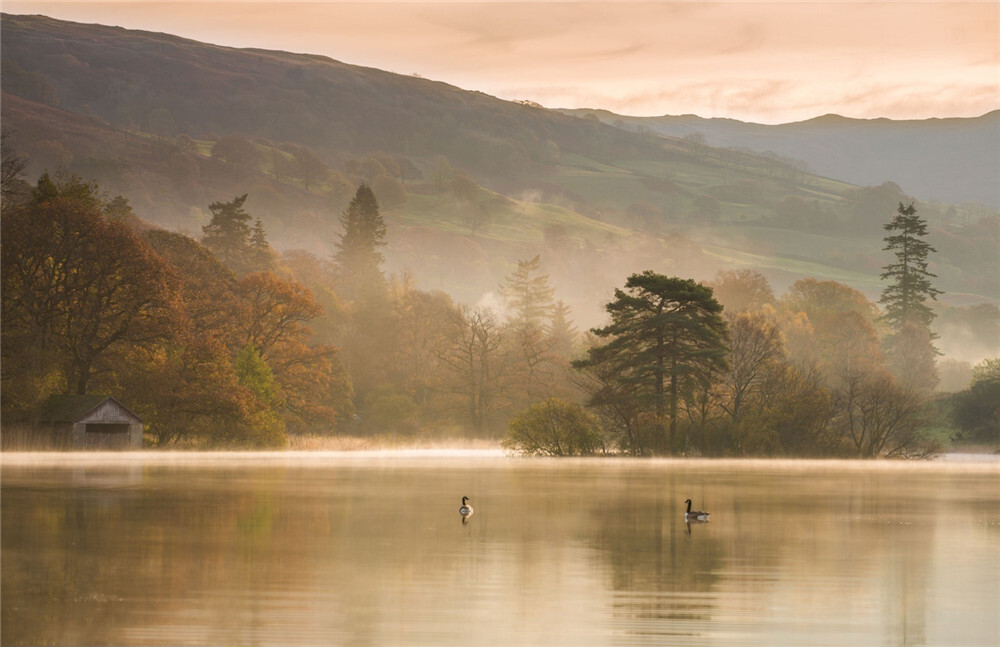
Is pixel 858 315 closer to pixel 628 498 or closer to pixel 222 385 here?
pixel 222 385

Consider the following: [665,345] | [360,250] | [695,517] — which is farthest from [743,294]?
[695,517]

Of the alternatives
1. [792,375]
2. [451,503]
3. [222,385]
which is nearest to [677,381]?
[792,375]

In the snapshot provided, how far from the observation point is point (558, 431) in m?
84.4

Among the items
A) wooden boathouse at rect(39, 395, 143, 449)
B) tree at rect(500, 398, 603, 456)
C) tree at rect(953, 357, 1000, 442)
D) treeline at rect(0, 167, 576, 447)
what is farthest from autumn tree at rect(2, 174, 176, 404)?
tree at rect(953, 357, 1000, 442)

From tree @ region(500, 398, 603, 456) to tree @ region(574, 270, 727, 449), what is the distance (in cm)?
356

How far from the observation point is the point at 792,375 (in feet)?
282

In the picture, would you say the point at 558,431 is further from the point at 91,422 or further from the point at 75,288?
the point at 75,288

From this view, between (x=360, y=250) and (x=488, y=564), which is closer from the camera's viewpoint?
(x=488, y=564)

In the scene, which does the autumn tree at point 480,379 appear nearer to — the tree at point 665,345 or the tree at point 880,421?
the tree at point 665,345

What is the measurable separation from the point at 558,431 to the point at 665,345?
29.6 feet

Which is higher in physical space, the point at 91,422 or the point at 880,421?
the point at 880,421

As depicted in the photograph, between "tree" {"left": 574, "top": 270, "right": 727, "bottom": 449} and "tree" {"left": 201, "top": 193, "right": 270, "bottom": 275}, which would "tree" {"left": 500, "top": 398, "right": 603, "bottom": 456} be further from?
"tree" {"left": 201, "top": 193, "right": 270, "bottom": 275}

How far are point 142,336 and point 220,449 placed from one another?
8848mm

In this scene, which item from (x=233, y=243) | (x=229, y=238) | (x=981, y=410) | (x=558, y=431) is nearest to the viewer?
(x=558, y=431)
